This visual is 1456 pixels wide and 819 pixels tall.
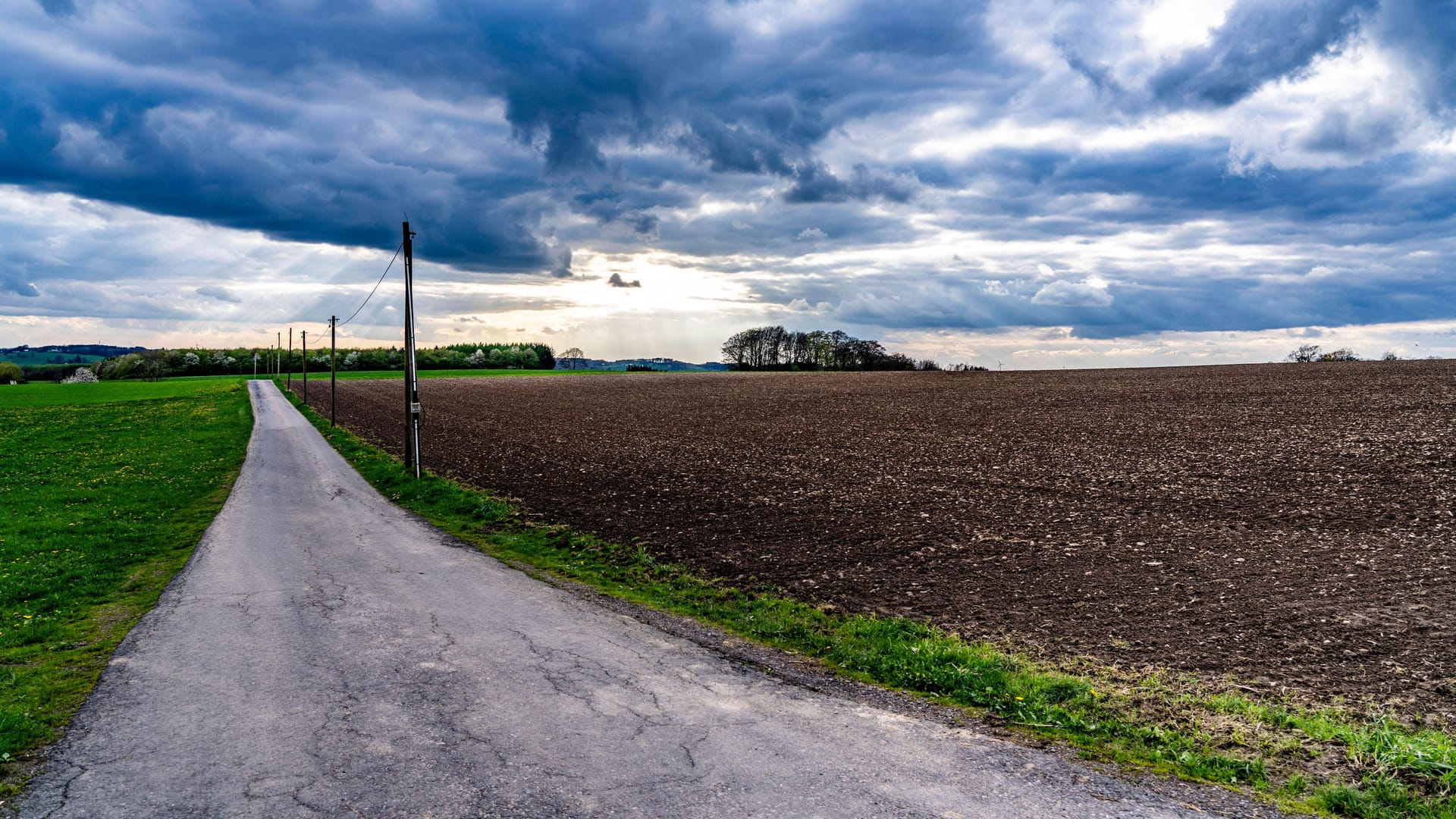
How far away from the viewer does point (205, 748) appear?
658 centimetres

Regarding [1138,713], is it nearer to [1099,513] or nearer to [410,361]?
[1099,513]

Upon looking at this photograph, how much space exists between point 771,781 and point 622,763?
121 centimetres

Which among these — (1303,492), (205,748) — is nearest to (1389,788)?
(205,748)

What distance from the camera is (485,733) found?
22.5 ft

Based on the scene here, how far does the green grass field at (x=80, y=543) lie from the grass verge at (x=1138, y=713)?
6.69 meters

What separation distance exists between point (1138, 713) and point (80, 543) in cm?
1878

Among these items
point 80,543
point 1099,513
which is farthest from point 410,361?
point 1099,513

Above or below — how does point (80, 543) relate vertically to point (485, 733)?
below

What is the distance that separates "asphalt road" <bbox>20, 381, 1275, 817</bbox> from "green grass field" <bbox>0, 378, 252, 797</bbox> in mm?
431

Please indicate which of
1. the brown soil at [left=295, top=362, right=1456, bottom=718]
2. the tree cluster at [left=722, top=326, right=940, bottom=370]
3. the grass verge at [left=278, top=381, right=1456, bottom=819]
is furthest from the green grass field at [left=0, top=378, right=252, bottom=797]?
the tree cluster at [left=722, top=326, right=940, bottom=370]

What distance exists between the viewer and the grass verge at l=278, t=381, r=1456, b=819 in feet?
19.8

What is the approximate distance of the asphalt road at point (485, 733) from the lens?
573 centimetres

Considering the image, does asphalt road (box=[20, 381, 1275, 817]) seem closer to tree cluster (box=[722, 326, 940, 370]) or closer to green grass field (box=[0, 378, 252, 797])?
green grass field (box=[0, 378, 252, 797])

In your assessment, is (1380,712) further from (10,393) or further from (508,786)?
(10,393)
